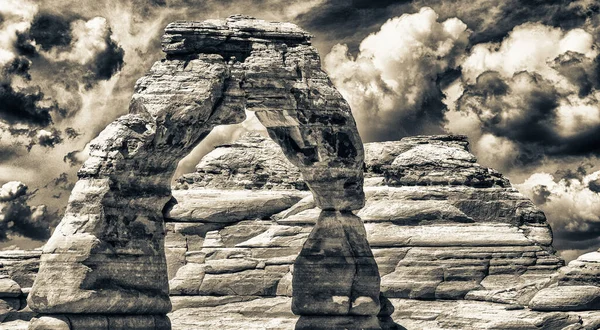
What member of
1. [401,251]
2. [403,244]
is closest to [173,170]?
[401,251]

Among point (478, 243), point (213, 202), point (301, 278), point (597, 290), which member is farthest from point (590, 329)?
point (213, 202)

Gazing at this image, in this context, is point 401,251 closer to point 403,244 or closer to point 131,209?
point 403,244

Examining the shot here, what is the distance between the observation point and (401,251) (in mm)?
61500

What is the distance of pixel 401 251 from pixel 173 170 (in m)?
11.5

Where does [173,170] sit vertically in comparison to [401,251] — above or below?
above

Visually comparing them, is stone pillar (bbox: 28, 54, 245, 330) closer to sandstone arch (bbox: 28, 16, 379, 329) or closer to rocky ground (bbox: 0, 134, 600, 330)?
sandstone arch (bbox: 28, 16, 379, 329)

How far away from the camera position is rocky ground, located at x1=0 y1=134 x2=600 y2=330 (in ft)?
195

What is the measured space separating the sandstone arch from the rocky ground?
367cm

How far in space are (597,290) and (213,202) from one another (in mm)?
13525

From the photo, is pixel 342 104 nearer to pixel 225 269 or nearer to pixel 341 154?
pixel 341 154

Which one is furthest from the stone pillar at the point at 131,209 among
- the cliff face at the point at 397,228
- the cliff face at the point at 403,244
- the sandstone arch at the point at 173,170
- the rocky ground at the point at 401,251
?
the cliff face at the point at 397,228

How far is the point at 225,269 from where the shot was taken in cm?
6197

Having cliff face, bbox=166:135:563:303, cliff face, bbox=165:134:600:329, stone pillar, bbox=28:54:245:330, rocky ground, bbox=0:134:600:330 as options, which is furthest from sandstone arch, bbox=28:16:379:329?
cliff face, bbox=166:135:563:303

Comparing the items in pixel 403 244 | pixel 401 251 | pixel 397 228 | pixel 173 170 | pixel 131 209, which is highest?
pixel 397 228
